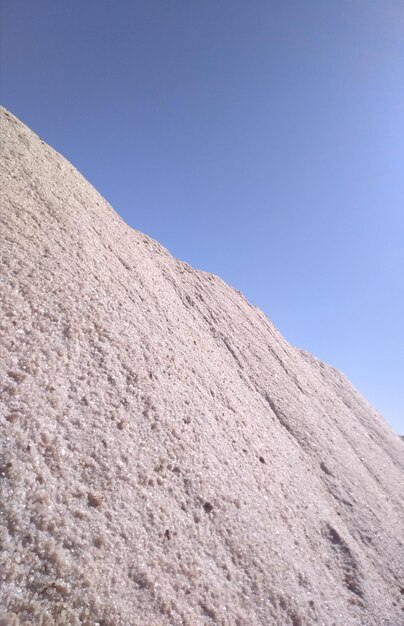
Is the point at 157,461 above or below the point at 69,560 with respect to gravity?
above

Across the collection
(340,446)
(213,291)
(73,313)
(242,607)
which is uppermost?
(213,291)

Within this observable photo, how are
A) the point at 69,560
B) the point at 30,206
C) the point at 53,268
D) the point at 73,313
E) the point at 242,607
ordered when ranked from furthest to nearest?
the point at 30,206 → the point at 53,268 → the point at 73,313 → the point at 242,607 → the point at 69,560

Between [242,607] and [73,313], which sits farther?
[73,313]

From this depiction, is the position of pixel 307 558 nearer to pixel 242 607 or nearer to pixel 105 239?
pixel 242 607

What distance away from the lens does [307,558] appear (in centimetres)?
633

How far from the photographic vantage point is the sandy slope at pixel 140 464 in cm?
379

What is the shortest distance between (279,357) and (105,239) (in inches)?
299

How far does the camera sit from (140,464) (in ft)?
16.7

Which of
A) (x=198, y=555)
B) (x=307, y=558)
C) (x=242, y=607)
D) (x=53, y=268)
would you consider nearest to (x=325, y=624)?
(x=307, y=558)

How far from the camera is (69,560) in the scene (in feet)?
11.8

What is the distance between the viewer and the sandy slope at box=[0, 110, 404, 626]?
379cm

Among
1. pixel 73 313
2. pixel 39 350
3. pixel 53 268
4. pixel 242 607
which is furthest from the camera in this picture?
pixel 53 268

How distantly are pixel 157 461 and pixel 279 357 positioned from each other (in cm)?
925

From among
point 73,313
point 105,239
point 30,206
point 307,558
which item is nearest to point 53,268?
point 73,313
